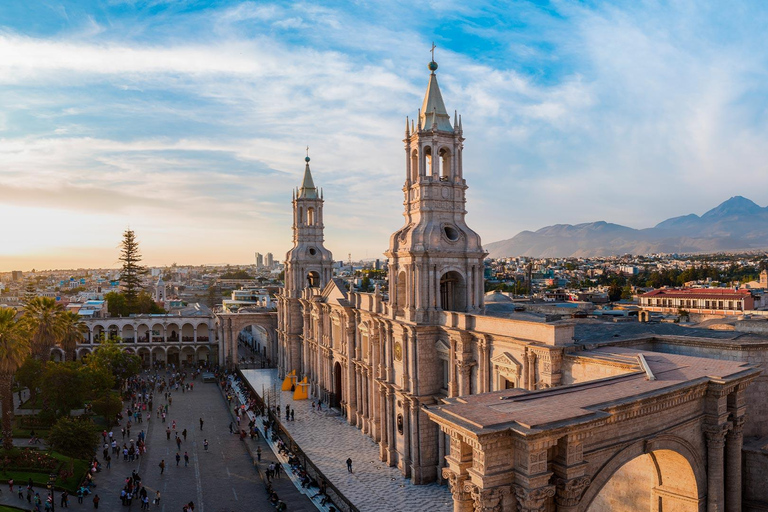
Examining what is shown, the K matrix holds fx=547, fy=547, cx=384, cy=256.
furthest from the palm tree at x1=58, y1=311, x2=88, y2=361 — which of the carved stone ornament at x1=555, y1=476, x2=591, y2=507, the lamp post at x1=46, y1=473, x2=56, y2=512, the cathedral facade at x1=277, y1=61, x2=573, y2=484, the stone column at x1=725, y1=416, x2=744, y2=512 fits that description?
the stone column at x1=725, y1=416, x2=744, y2=512

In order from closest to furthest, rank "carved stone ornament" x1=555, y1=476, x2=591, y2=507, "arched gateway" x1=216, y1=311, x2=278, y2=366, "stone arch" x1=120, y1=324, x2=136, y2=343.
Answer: "carved stone ornament" x1=555, y1=476, x2=591, y2=507 < "arched gateway" x1=216, y1=311, x2=278, y2=366 < "stone arch" x1=120, y1=324, x2=136, y2=343

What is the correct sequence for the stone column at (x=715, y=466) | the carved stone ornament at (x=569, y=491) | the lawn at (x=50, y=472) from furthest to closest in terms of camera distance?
the lawn at (x=50, y=472) → the stone column at (x=715, y=466) → the carved stone ornament at (x=569, y=491)

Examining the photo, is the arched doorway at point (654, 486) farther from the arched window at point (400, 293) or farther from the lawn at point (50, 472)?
the lawn at point (50, 472)

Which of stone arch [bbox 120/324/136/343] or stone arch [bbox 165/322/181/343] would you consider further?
stone arch [bbox 120/324/136/343]

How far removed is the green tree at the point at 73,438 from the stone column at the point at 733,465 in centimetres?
2639

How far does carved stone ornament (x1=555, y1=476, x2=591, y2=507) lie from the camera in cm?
1069

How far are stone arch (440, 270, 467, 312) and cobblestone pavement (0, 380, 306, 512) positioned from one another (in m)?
11.5

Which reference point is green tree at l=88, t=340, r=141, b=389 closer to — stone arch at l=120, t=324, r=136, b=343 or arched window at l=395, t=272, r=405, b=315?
stone arch at l=120, t=324, r=136, b=343

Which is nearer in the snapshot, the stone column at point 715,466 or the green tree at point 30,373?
the stone column at point 715,466

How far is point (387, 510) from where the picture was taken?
2267 centimetres

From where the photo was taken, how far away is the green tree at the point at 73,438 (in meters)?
25.9

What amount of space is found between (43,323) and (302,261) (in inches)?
761

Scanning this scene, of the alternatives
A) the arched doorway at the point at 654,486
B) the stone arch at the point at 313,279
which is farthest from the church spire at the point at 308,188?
the arched doorway at the point at 654,486

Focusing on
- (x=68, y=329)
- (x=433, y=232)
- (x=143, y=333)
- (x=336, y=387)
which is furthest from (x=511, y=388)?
(x=143, y=333)
